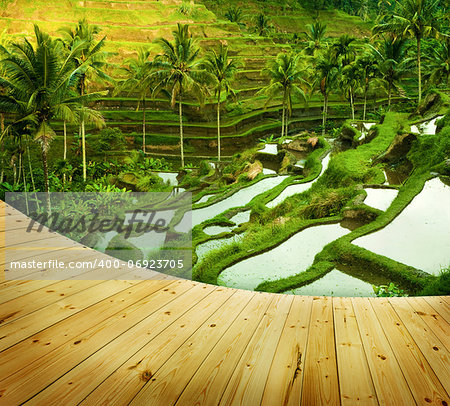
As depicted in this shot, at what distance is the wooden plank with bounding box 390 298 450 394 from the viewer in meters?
1.32

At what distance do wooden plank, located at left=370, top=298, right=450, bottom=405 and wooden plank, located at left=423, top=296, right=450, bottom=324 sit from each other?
0.22 meters

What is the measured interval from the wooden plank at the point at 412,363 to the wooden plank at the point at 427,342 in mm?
19

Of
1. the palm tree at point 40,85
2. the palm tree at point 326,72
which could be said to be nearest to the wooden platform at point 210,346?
the palm tree at point 40,85

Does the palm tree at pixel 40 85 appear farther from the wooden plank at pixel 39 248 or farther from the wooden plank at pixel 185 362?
the wooden plank at pixel 185 362

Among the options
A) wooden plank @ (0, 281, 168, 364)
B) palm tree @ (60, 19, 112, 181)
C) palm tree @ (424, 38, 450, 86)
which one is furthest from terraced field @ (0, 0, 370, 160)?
wooden plank @ (0, 281, 168, 364)

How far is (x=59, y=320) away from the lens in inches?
Answer: 61.6

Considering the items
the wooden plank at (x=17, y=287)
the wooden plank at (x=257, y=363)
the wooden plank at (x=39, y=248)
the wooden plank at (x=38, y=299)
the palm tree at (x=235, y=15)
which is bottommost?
the wooden plank at (x=257, y=363)

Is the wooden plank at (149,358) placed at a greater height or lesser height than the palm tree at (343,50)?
lesser

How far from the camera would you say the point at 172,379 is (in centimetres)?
127

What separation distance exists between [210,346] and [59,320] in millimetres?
643

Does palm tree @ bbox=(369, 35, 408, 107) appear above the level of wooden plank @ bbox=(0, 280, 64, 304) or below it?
above

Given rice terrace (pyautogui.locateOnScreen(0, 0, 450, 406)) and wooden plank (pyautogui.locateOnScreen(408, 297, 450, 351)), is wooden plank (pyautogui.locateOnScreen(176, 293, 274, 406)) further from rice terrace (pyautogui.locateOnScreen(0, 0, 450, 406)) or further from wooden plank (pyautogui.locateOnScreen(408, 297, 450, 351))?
wooden plank (pyautogui.locateOnScreen(408, 297, 450, 351))

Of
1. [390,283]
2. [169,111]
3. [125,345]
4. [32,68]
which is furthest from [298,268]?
[169,111]

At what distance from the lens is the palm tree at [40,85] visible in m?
9.71
